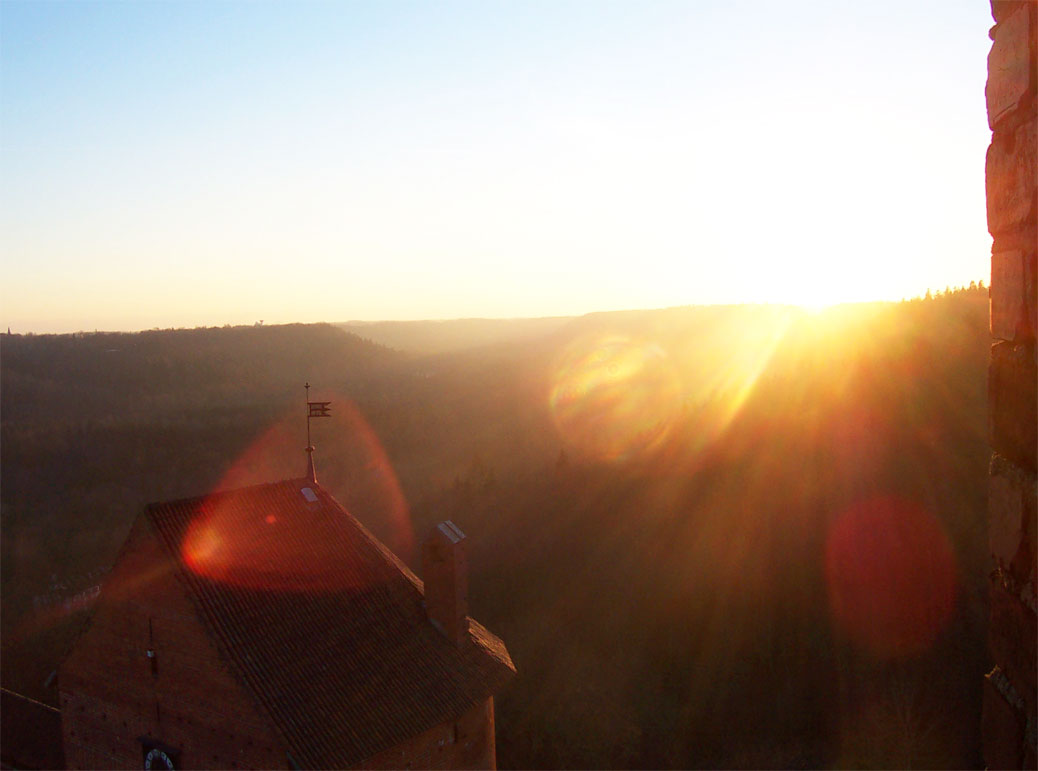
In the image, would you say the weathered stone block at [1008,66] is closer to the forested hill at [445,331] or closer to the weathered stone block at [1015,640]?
the weathered stone block at [1015,640]

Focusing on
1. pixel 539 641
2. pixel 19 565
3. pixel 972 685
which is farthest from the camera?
pixel 19 565

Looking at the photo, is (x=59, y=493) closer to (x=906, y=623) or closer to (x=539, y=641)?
(x=539, y=641)

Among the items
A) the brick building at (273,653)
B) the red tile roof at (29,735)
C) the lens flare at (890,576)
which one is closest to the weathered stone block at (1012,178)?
the brick building at (273,653)

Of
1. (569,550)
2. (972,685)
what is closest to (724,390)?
(569,550)

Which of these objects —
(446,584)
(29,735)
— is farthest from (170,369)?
(446,584)

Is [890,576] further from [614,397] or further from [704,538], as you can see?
[614,397]

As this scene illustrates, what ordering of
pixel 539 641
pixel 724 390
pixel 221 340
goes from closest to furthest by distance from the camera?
1. pixel 539 641
2. pixel 724 390
3. pixel 221 340

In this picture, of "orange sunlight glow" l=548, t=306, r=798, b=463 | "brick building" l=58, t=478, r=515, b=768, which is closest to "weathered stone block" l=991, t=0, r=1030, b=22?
"brick building" l=58, t=478, r=515, b=768
